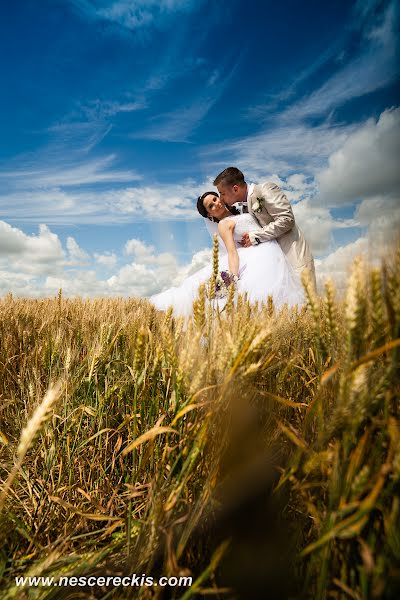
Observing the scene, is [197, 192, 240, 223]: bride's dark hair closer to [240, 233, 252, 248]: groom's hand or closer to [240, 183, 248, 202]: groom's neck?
[240, 183, 248, 202]: groom's neck

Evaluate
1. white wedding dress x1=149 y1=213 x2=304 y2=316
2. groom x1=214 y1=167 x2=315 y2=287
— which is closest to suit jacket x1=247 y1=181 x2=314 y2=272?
groom x1=214 y1=167 x2=315 y2=287

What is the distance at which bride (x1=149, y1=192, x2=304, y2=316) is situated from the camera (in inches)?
140

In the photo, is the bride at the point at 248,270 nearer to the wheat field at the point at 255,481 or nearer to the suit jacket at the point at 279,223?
the suit jacket at the point at 279,223

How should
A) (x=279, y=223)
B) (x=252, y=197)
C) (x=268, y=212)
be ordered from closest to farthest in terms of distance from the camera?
(x=279, y=223)
(x=268, y=212)
(x=252, y=197)

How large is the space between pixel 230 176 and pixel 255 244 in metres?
1.18

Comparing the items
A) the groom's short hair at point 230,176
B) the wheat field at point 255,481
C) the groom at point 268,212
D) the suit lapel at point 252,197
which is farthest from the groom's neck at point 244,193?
the wheat field at point 255,481

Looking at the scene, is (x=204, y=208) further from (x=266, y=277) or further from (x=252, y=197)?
(x=266, y=277)

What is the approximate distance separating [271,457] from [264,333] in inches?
14.5

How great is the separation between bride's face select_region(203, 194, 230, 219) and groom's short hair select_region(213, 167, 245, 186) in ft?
1.17

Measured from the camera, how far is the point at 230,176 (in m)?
4.61

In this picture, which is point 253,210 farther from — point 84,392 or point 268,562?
point 268,562

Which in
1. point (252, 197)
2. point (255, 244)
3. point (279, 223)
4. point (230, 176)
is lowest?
point (255, 244)

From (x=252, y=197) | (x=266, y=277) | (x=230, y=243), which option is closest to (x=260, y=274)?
(x=266, y=277)

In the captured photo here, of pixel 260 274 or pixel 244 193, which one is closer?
pixel 260 274
